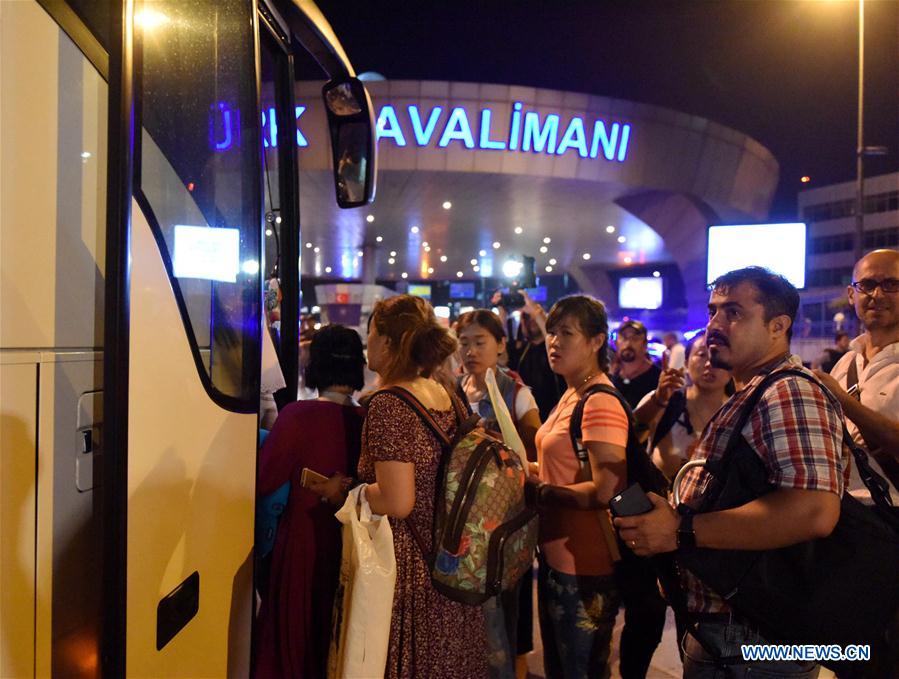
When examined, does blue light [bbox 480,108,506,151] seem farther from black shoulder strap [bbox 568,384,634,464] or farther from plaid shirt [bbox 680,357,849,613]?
plaid shirt [bbox 680,357,849,613]

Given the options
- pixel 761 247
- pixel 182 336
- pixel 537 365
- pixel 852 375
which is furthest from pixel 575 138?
pixel 182 336

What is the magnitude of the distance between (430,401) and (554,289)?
56373 mm

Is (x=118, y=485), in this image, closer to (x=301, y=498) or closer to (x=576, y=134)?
(x=301, y=498)

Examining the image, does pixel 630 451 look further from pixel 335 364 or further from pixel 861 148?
pixel 861 148

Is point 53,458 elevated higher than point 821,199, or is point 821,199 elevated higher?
point 821,199

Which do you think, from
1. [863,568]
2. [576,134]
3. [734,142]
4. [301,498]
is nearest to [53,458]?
[301,498]

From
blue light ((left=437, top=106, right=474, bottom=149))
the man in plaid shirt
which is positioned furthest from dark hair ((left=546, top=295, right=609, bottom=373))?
blue light ((left=437, top=106, right=474, bottom=149))

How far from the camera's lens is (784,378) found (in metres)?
1.92

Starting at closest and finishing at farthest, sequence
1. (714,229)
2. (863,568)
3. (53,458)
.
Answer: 1. (53,458)
2. (863,568)
3. (714,229)

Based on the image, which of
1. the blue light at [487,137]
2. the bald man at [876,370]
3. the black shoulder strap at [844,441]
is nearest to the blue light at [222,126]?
the black shoulder strap at [844,441]

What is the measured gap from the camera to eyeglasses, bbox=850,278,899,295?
9.37 ft

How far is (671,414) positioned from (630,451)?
1653 millimetres

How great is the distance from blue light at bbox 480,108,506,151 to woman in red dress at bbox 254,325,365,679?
16.3 meters

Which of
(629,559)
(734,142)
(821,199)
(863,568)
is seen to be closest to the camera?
(863,568)
